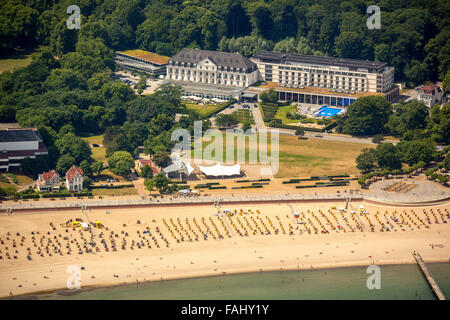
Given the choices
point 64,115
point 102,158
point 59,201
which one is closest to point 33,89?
point 64,115

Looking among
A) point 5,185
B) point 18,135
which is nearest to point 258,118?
point 18,135

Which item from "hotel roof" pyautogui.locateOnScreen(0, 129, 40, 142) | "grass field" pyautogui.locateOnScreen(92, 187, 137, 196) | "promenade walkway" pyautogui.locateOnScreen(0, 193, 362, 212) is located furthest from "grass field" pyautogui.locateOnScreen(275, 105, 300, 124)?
"hotel roof" pyautogui.locateOnScreen(0, 129, 40, 142)

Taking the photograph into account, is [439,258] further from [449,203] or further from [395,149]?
[395,149]

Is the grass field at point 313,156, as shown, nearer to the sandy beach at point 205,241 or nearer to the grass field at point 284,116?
the grass field at point 284,116

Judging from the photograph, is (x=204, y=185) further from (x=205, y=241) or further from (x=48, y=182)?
(x=48, y=182)

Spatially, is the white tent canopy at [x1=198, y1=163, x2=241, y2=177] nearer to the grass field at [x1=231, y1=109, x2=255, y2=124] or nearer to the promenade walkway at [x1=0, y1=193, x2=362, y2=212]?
the promenade walkway at [x1=0, y1=193, x2=362, y2=212]

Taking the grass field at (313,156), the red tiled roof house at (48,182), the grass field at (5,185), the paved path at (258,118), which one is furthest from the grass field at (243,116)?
the grass field at (5,185)
